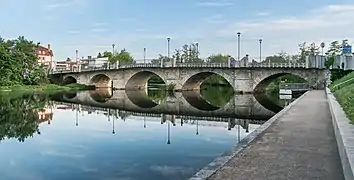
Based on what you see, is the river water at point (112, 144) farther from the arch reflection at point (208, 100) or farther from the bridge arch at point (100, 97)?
the bridge arch at point (100, 97)

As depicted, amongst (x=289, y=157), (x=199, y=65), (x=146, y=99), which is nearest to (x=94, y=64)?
(x=199, y=65)

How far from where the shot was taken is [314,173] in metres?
8.49

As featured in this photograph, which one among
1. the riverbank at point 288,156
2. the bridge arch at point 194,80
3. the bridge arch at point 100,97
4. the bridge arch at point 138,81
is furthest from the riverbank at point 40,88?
the riverbank at point 288,156

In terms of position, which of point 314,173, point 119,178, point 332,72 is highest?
point 332,72

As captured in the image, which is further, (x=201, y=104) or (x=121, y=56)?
(x=121, y=56)

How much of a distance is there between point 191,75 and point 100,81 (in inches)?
992

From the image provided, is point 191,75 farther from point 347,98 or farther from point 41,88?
point 347,98

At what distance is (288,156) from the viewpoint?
1026 cm

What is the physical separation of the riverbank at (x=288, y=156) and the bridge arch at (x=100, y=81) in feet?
222

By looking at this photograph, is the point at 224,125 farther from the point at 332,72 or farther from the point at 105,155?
the point at 332,72

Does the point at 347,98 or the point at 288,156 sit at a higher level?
the point at 347,98

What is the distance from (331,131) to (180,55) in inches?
3674

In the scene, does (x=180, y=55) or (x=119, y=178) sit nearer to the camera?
(x=119, y=178)

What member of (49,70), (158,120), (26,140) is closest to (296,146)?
(26,140)
